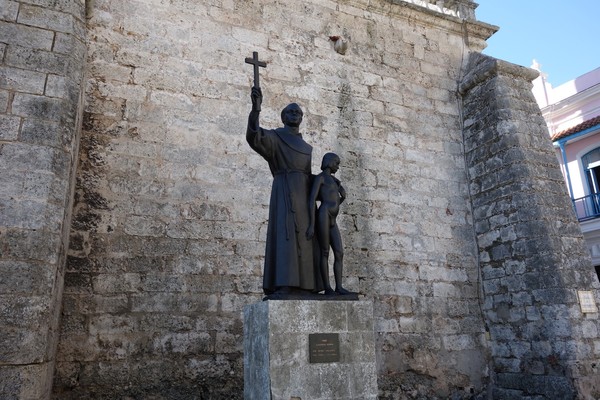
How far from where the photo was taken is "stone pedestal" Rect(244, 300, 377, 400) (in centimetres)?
326

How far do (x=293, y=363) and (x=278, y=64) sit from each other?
4297mm

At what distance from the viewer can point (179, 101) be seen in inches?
225

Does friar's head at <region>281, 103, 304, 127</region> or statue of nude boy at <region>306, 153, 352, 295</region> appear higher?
friar's head at <region>281, 103, 304, 127</region>

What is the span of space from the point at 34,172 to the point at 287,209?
6.78 ft

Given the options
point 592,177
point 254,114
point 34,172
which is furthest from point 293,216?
point 592,177

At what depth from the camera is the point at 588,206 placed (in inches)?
492

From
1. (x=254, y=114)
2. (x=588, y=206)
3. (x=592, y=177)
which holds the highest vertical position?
(x=592, y=177)

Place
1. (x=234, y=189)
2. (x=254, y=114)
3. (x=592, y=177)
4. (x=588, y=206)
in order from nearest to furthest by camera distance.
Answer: (x=254, y=114) → (x=234, y=189) → (x=588, y=206) → (x=592, y=177)

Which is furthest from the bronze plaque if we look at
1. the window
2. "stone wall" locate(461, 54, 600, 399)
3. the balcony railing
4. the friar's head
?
the window

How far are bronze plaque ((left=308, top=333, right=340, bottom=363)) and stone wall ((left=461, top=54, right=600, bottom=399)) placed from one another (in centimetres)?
360

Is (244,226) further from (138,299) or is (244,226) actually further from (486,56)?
(486,56)

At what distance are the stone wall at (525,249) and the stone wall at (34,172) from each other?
17.5 ft

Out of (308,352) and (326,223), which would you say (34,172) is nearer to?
(326,223)

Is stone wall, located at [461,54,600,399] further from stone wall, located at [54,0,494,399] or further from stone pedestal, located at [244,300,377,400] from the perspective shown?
stone pedestal, located at [244,300,377,400]
